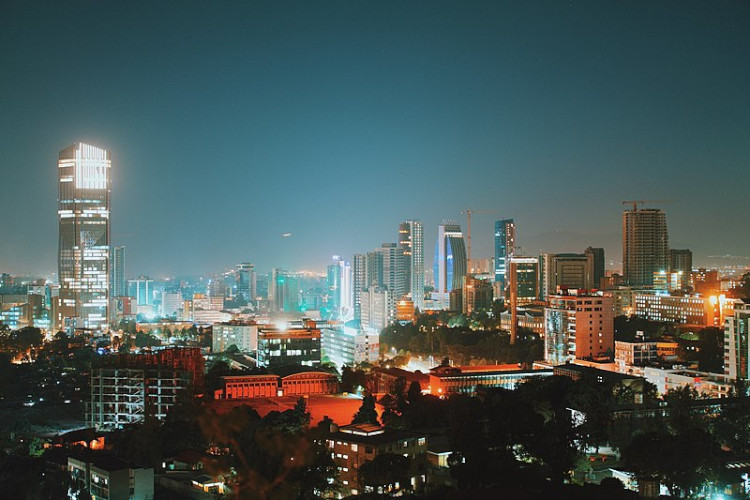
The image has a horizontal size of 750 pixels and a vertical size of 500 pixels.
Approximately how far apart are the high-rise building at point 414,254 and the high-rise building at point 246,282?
10262mm

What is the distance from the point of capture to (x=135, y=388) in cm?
1384

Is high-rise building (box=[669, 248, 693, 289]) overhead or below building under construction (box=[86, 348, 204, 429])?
overhead

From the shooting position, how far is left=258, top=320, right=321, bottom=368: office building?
1967 centimetres

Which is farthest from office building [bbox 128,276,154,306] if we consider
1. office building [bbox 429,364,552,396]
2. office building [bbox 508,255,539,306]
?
office building [bbox 429,364,552,396]

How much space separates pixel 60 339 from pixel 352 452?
17916mm

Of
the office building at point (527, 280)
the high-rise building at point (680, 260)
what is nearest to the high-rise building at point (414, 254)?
the office building at point (527, 280)

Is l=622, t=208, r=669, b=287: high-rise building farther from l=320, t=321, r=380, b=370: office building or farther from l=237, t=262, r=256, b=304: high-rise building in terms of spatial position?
l=237, t=262, r=256, b=304: high-rise building

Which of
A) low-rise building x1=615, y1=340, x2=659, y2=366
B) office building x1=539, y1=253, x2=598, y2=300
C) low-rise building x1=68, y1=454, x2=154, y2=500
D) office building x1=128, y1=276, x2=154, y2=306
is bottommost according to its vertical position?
low-rise building x1=68, y1=454, x2=154, y2=500

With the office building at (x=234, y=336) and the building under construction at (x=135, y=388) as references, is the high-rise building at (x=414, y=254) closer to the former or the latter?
the office building at (x=234, y=336)

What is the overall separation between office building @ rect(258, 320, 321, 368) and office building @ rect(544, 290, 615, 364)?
18.9ft

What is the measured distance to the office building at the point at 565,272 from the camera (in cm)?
2986

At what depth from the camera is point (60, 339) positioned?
967 inches

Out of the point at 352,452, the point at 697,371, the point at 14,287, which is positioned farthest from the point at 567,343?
the point at 14,287

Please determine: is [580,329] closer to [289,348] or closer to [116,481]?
[289,348]
